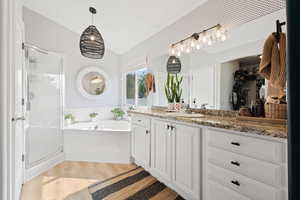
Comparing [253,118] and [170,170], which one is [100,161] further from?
[253,118]

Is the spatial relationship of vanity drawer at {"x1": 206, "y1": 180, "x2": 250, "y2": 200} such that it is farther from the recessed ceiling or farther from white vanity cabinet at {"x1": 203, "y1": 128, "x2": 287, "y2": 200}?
the recessed ceiling

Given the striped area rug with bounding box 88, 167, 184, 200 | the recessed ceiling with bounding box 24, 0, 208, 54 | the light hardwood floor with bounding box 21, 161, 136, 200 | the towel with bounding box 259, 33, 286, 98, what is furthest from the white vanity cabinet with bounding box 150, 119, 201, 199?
the recessed ceiling with bounding box 24, 0, 208, 54

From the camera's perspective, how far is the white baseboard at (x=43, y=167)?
2.48 metres

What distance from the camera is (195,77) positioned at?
7.94ft

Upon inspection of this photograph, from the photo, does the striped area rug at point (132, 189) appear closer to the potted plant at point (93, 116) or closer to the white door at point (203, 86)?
the white door at point (203, 86)

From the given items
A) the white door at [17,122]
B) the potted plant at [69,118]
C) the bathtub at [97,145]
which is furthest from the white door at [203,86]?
the potted plant at [69,118]

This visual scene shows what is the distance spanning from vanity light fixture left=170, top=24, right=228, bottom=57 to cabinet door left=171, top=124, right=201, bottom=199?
44.7 inches

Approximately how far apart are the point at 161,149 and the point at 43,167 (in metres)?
1.95

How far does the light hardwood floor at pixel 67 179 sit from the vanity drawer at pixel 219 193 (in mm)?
1537

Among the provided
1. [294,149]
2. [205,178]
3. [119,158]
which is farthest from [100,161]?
[294,149]

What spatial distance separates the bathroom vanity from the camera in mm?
1035

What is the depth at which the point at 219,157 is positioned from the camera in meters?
1.37

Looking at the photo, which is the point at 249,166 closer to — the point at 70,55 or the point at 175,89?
the point at 175,89

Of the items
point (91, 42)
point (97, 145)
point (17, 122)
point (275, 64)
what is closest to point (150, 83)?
point (91, 42)
